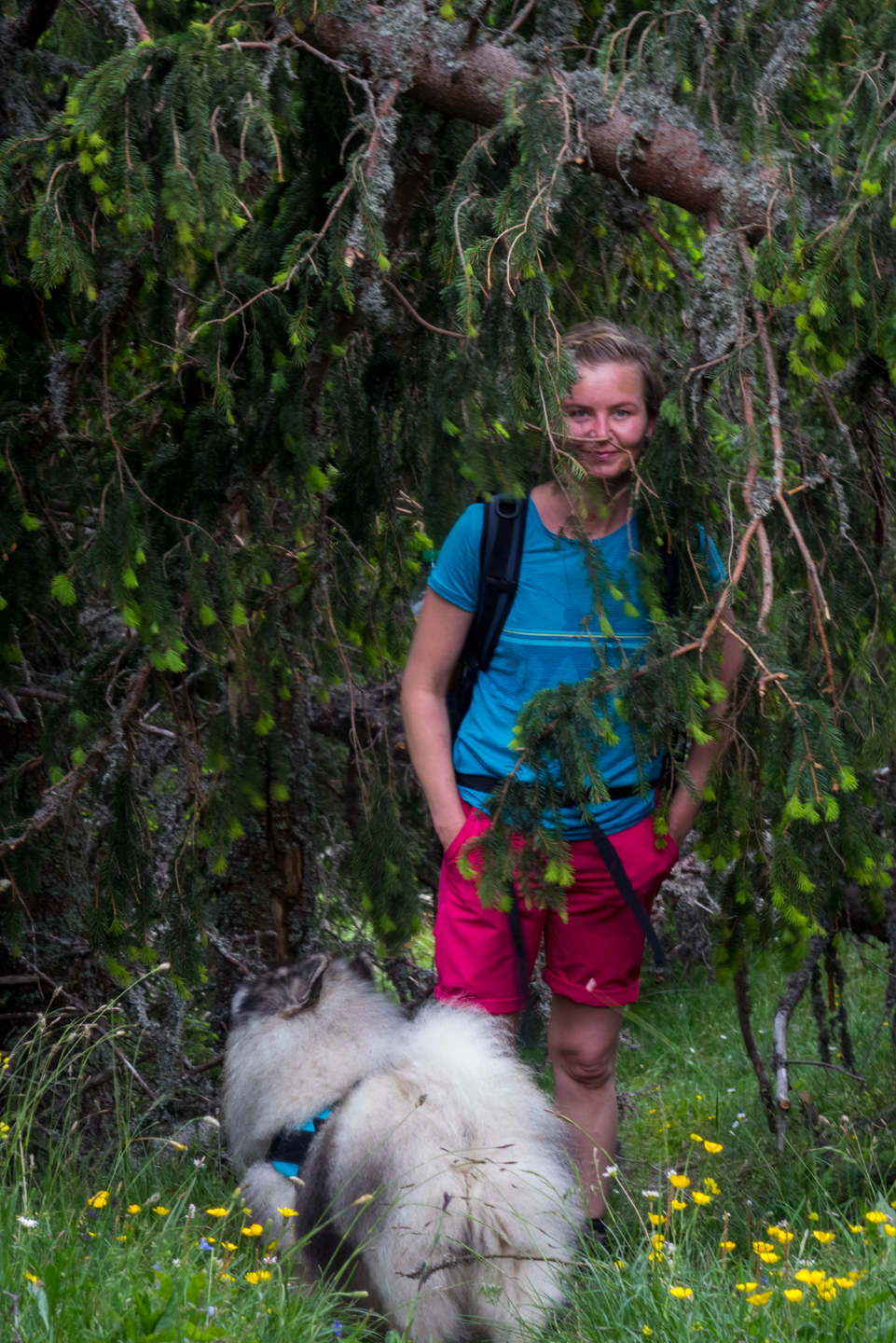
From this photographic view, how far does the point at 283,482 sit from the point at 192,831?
1.00 m

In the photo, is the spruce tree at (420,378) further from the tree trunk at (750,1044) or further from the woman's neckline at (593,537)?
the tree trunk at (750,1044)

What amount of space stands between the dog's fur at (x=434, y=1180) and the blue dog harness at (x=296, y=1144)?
0.08 feet

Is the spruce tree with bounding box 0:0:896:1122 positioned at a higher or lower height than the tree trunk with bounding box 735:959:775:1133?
higher

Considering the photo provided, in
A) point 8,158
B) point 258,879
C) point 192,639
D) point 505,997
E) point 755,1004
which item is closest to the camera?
point 8,158

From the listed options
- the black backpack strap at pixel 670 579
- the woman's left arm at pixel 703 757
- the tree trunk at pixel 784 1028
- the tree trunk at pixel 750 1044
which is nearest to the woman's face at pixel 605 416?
the black backpack strap at pixel 670 579

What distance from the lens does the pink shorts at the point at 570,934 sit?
9.29ft

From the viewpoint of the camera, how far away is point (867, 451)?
2.73 metres

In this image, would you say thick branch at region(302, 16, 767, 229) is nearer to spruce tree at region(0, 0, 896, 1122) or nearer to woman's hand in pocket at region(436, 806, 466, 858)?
spruce tree at region(0, 0, 896, 1122)

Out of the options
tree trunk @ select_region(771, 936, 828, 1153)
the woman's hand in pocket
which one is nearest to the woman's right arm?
the woman's hand in pocket

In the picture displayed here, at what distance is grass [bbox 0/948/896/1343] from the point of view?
2.03 meters

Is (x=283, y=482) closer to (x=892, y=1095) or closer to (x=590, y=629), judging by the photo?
(x=590, y=629)

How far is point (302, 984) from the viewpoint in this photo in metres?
2.83

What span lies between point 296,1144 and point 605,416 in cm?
187

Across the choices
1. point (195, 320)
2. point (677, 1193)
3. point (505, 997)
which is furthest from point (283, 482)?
point (677, 1193)
